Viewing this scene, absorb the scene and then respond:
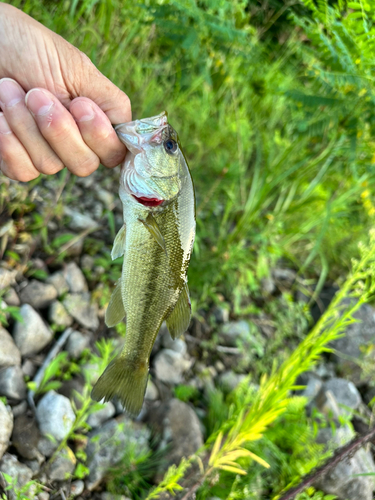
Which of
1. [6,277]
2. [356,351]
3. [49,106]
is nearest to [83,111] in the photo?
[49,106]

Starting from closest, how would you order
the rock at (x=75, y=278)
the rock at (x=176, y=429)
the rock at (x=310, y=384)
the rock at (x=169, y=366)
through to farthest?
the rock at (x=176, y=429) → the rock at (x=75, y=278) → the rock at (x=169, y=366) → the rock at (x=310, y=384)

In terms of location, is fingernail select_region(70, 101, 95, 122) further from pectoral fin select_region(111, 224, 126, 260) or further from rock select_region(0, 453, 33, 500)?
rock select_region(0, 453, 33, 500)

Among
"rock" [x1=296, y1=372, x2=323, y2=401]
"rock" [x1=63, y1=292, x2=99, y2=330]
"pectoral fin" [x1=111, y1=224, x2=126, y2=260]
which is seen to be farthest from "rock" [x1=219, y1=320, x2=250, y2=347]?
"pectoral fin" [x1=111, y1=224, x2=126, y2=260]

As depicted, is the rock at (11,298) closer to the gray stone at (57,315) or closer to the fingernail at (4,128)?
the gray stone at (57,315)

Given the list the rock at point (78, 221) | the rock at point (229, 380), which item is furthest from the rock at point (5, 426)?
the rock at point (229, 380)

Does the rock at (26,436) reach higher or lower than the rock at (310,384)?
higher

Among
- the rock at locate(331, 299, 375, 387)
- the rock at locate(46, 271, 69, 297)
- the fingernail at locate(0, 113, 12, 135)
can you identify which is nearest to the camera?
the fingernail at locate(0, 113, 12, 135)

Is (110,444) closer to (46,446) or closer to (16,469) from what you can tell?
(46,446)
